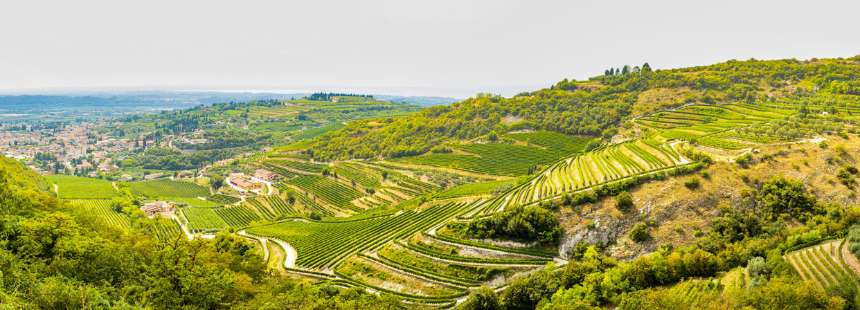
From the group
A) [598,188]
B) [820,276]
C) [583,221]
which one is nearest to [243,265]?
[583,221]

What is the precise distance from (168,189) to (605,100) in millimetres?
117841

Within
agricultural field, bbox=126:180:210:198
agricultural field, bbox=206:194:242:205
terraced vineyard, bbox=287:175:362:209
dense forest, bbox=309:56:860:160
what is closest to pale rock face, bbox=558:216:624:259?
dense forest, bbox=309:56:860:160

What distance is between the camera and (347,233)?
6450 cm

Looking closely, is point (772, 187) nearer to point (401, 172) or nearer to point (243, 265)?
point (243, 265)

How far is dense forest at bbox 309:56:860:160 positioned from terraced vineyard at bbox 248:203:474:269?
139ft

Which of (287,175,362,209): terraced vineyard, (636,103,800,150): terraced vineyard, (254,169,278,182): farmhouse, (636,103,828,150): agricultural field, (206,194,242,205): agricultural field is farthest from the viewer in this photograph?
(254,169,278,182): farmhouse

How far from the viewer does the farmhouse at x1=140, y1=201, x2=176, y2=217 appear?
300 feet

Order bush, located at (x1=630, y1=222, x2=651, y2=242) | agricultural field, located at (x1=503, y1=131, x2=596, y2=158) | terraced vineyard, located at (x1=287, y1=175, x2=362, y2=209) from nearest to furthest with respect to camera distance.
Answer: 1. bush, located at (x1=630, y1=222, x2=651, y2=242)
2. agricultural field, located at (x1=503, y1=131, x2=596, y2=158)
3. terraced vineyard, located at (x1=287, y1=175, x2=362, y2=209)

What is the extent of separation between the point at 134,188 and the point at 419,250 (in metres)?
101

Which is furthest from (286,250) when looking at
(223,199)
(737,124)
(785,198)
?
(737,124)

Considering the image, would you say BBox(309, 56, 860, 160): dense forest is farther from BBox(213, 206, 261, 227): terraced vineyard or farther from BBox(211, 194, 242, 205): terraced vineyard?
BBox(213, 206, 261, 227): terraced vineyard

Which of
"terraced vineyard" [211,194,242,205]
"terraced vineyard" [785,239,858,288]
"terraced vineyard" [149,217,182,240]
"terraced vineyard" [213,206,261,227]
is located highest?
"terraced vineyard" [785,239,858,288]

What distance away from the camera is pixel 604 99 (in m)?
109

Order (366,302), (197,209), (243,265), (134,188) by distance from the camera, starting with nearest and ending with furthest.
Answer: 1. (366,302)
2. (243,265)
3. (197,209)
4. (134,188)
